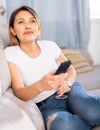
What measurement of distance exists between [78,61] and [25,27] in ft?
3.09

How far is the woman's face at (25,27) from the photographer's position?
5.25 feet

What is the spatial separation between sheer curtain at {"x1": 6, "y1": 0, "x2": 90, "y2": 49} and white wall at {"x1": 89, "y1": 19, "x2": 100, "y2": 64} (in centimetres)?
17

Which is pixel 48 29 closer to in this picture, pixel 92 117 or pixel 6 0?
pixel 6 0

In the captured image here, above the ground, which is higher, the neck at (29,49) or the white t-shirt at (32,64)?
the neck at (29,49)

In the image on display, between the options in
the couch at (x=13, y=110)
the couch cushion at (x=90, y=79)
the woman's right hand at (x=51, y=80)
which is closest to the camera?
the couch at (x=13, y=110)

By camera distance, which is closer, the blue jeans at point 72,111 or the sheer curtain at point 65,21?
the blue jeans at point 72,111

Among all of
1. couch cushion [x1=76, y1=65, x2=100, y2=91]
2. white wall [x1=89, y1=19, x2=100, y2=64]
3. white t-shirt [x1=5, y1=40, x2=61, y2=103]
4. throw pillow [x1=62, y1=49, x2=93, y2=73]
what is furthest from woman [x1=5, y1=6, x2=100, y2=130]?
white wall [x1=89, y1=19, x2=100, y2=64]

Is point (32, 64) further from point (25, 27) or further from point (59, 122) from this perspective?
point (59, 122)

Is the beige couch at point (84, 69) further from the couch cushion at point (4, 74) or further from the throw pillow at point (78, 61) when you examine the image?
the couch cushion at point (4, 74)

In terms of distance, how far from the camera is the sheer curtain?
9.37ft

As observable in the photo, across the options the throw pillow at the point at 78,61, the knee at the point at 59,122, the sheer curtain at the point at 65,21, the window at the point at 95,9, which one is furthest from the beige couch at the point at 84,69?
the knee at the point at 59,122

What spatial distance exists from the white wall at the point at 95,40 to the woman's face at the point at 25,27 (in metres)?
1.61

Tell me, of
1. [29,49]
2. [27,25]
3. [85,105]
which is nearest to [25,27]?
[27,25]

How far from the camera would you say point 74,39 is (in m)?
3.04
